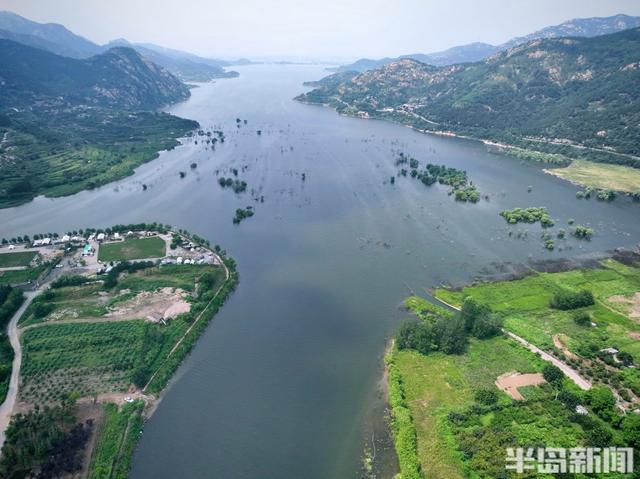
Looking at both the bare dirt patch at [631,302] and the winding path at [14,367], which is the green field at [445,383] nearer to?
the bare dirt patch at [631,302]

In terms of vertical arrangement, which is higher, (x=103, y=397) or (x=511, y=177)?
(x=511, y=177)

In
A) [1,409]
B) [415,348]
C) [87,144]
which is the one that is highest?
[87,144]

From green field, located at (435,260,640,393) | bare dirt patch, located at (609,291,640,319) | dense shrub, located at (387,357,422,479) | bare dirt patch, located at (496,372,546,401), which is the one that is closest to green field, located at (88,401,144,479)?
dense shrub, located at (387,357,422,479)

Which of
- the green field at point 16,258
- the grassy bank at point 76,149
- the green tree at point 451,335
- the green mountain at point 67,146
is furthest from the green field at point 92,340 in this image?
the green mountain at point 67,146

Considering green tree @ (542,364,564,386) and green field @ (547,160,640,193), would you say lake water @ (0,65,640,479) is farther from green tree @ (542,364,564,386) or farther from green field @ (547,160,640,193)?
green tree @ (542,364,564,386)

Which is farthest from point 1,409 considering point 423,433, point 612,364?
point 612,364

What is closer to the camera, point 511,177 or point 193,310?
point 193,310

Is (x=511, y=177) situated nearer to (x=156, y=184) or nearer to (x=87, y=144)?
(x=156, y=184)
